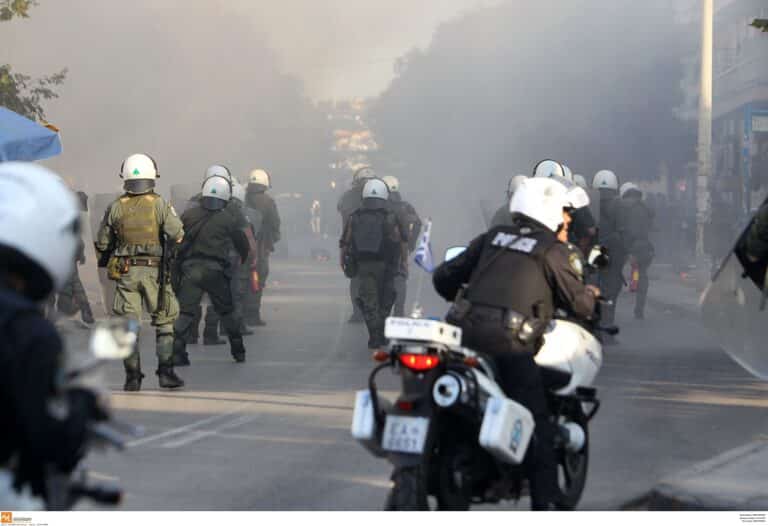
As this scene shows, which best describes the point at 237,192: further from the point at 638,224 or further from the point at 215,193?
the point at 638,224

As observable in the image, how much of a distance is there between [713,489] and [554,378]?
1142 mm

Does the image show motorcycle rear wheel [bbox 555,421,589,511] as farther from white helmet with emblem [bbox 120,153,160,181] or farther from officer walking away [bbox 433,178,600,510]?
white helmet with emblem [bbox 120,153,160,181]

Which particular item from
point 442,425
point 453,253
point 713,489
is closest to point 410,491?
point 442,425

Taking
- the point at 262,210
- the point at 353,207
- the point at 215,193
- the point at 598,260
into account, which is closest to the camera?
the point at 598,260

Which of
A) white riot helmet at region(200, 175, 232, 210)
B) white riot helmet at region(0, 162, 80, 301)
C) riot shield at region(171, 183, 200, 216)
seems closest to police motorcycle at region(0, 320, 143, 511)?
white riot helmet at region(0, 162, 80, 301)

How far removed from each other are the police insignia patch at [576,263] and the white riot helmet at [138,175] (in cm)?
572

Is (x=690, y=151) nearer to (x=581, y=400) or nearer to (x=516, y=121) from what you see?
(x=516, y=121)

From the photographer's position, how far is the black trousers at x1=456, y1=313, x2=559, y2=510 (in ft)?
19.4

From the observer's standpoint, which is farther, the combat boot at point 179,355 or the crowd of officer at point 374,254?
the crowd of officer at point 374,254

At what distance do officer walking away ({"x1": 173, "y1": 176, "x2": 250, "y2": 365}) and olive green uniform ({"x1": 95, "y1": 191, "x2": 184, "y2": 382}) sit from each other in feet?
5.76

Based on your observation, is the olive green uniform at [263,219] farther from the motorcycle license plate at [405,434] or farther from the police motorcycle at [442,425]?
the motorcycle license plate at [405,434]

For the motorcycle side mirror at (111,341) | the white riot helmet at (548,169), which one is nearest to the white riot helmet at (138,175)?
the white riot helmet at (548,169)

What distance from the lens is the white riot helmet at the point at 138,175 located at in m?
11.3

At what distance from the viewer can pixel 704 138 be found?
2677 cm
